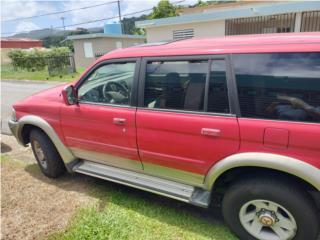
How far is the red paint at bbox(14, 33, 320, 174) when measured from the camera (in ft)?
6.55

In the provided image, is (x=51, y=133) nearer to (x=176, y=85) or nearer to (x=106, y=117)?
(x=106, y=117)

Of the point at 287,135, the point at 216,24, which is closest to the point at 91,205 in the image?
the point at 287,135

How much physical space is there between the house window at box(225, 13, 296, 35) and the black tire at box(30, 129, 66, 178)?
12944 mm

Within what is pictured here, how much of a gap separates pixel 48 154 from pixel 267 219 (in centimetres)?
290

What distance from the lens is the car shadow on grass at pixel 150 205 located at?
2775 millimetres

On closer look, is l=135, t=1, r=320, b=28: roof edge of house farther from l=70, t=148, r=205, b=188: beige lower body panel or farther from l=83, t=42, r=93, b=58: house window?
l=70, t=148, r=205, b=188: beige lower body panel

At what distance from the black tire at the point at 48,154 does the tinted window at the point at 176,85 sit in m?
1.79

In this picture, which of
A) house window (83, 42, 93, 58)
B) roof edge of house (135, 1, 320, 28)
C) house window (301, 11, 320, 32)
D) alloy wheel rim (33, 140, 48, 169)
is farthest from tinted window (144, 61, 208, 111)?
house window (83, 42, 93, 58)

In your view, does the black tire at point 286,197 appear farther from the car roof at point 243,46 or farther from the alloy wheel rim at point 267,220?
the car roof at point 243,46

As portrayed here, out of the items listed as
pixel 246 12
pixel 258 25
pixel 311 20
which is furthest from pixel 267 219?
pixel 258 25

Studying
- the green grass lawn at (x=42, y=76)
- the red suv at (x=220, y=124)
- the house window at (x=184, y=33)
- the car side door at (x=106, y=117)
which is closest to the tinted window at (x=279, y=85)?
the red suv at (x=220, y=124)

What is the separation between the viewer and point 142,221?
2.86m

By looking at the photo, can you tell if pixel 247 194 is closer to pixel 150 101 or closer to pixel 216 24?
pixel 150 101

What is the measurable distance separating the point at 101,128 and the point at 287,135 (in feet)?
6.32
